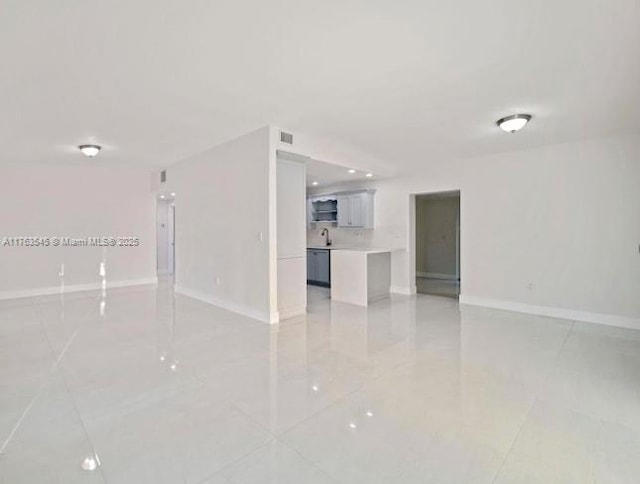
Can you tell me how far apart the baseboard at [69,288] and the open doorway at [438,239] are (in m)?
6.69

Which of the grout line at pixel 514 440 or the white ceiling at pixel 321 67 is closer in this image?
the grout line at pixel 514 440

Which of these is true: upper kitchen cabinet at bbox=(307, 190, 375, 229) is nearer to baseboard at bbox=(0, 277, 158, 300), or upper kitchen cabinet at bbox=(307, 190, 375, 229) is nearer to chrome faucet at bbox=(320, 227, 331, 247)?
chrome faucet at bbox=(320, 227, 331, 247)

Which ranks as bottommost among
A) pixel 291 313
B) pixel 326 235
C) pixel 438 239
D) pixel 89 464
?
pixel 89 464

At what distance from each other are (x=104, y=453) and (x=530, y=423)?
2589 millimetres

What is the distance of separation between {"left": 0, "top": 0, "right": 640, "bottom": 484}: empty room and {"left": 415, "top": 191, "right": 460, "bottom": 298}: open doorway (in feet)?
8.20

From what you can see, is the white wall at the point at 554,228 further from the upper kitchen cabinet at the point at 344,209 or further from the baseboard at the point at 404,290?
the upper kitchen cabinet at the point at 344,209

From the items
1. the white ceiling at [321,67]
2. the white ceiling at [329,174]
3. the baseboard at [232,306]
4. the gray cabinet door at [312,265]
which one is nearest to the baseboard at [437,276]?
the gray cabinet door at [312,265]

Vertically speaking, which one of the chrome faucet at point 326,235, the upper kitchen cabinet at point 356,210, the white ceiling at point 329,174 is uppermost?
the white ceiling at point 329,174

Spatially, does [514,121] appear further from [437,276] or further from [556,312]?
[437,276]

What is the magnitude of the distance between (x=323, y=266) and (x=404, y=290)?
1845 millimetres

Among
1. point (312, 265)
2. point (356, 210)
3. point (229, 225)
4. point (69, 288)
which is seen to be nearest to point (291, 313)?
point (229, 225)

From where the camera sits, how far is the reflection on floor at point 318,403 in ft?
5.93

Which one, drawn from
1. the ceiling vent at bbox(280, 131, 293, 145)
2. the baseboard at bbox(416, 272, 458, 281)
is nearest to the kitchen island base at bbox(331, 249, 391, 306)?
the ceiling vent at bbox(280, 131, 293, 145)

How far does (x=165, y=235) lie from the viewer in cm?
1055
